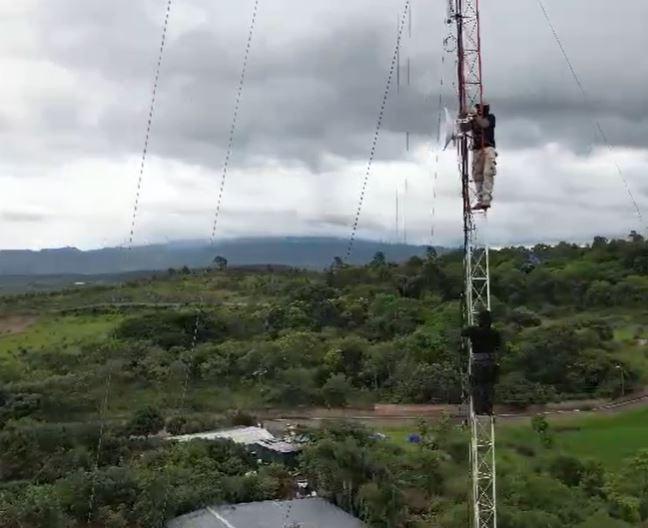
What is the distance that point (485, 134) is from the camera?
13.1 meters

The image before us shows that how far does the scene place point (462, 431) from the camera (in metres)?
24.1

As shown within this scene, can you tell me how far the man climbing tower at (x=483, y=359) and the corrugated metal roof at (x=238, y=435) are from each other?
43.4 ft

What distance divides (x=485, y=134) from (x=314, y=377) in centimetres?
2360

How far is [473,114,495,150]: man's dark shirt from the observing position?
13062 mm

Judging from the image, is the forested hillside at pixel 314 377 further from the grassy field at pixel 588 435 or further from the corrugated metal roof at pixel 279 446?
the corrugated metal roof at pixel 279 446

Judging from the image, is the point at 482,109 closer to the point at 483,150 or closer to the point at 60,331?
the point at 483,150

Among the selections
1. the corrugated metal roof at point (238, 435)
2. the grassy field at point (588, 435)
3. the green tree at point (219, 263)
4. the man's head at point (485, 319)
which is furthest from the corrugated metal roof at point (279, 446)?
the green tree at point (219, 263)

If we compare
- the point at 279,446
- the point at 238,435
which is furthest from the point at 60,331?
the point at 279,446

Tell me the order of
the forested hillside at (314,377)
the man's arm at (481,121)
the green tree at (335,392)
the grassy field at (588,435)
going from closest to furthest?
the man's arm at (481,121) → the forested hillside at (314,377) → the grassy field at (588,435) → the green tree at (335,392)

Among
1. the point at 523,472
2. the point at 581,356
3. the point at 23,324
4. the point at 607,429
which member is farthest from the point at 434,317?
the point at 23,324

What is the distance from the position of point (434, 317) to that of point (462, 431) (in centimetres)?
1934

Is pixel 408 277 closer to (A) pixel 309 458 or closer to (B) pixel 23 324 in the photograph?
(B) pixel 23 324

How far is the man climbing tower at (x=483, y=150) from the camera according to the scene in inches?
514

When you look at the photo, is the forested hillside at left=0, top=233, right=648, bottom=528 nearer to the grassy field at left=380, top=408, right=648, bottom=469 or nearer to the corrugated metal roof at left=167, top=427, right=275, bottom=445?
the grassy field at left=380, top=408, right=648, bottom=469
